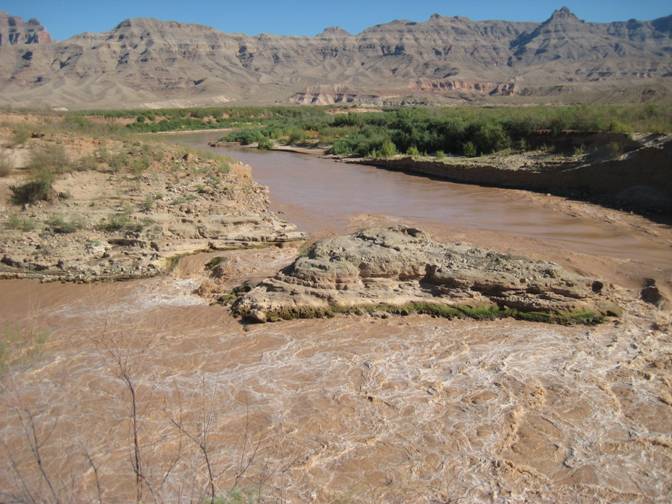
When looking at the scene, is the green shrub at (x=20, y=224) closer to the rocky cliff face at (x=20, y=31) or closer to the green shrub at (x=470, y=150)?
the green shrub at (x=470, y=150)

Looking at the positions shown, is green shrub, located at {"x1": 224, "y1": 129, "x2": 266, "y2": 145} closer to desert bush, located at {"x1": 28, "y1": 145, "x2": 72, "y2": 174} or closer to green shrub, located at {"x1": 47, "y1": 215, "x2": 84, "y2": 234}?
desert bush, located at {"x1": 28, "y1": 145, "x2": 72, "y2": 174}

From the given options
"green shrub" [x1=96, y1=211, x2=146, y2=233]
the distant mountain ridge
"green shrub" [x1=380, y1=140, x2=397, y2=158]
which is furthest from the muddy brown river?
the distant mountain ridge

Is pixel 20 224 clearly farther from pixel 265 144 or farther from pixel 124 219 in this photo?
pixel 265 144

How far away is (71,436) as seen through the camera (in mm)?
4973

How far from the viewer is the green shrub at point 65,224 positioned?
1044 cm

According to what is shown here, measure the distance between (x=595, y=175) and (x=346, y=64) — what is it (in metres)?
123

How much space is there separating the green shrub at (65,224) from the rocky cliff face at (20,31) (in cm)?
15626

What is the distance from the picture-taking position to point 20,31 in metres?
145

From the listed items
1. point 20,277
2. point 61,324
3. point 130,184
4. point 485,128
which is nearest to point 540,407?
point 61,324

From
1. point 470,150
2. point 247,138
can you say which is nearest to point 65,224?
point 470,150

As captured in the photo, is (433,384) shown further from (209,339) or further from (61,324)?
(61,324)

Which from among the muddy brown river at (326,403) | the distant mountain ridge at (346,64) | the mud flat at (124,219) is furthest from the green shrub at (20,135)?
the distant mountain ridge at (346,64)

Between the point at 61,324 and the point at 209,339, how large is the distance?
84.2 inches

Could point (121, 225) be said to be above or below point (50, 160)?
below
